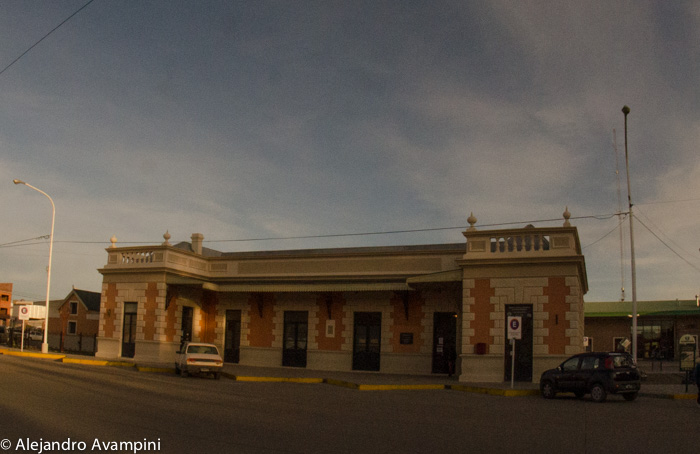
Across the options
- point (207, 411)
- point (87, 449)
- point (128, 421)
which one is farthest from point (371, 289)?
point (87, 449)

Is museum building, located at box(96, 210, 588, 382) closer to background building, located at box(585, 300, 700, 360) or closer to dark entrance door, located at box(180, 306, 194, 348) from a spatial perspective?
dark entrance door, located at box(180, 306, 194, 348)

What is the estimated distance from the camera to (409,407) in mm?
15125

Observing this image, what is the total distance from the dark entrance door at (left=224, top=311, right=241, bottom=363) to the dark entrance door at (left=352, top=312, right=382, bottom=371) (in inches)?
266

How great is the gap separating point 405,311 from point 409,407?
43.8 ft

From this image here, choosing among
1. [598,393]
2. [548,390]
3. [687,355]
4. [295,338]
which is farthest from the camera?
[295,338]

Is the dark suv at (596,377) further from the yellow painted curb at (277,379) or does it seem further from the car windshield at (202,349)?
the car windshield at (202,349)

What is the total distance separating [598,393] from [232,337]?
19.8m

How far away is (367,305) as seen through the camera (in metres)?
29.5

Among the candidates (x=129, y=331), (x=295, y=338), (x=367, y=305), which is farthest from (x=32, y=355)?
(x=367, y=305)

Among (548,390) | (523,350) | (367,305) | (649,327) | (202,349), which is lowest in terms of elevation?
(548,390)

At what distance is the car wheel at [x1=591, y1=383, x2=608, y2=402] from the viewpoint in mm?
18188

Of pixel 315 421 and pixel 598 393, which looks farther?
pixel 598 393

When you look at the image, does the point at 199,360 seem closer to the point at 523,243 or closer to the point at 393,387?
the point at 393,387

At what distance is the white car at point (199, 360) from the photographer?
2355cm
